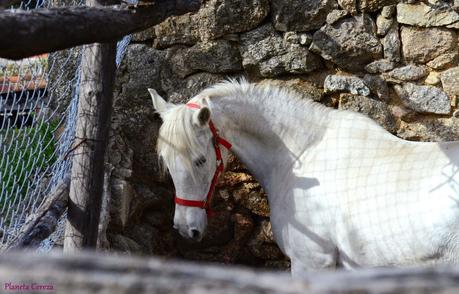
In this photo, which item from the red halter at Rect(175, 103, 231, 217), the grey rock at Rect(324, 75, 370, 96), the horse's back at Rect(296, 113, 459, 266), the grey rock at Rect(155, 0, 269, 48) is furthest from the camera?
the grey rock at Rect(155, 0, 269, 48)

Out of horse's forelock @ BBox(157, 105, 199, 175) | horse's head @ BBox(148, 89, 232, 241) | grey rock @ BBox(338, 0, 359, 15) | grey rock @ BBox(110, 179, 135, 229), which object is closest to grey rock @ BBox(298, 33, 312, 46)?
grey rock @ BBox(338, 0, 359, 15)

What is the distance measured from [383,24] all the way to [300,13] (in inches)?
18.4

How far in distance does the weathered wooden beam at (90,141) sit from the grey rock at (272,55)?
1.23 m

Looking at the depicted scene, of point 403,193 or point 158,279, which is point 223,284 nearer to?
point 158,279

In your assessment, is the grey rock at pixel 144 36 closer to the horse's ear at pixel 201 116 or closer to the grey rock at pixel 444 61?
the horse's ear at pixel 201 116

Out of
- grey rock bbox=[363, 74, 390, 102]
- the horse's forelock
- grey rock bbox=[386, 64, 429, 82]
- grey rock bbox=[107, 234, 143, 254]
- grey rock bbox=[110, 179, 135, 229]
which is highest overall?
grey rock bbox=[386, 64, 429, 82]

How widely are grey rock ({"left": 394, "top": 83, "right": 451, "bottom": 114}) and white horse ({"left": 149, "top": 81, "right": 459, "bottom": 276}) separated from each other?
2.55 feet

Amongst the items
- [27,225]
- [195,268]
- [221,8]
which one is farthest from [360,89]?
[195,268]

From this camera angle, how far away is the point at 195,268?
1025mm

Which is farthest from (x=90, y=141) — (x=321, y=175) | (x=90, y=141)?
(x=321, y=175)

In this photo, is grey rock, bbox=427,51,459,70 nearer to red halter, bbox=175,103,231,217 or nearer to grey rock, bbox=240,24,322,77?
grey rock, bbox=240,24,322,77

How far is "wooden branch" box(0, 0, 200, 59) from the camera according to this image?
6.10ft

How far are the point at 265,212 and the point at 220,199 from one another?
29 cm

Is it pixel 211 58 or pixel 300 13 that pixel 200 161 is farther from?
pixel 300 13
